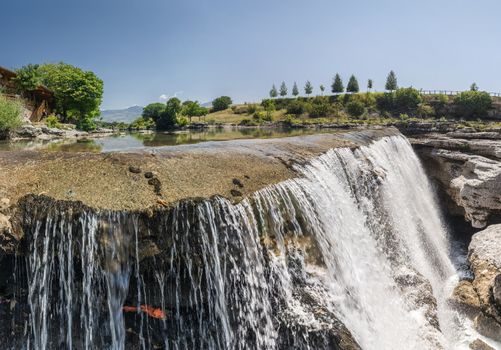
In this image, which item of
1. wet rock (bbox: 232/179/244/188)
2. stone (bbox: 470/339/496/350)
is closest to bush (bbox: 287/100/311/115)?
stone (bbox: 470/339/496/350)

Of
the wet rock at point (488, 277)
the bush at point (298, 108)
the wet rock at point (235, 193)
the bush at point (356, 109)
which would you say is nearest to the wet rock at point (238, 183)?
the wet rock at point (235, 193)

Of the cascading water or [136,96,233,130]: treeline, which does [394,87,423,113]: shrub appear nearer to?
[136,96,233,130]: treeline

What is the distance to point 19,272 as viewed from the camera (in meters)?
5.14

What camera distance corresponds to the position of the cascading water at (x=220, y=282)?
5141 millimetres

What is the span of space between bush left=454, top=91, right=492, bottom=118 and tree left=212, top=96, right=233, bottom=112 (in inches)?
2264

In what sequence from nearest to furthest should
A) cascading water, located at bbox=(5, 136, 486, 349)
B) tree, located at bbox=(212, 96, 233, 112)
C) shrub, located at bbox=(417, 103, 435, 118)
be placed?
cascading water, located at bbox=(5, 136, 486, 349)
shrub, located at bbox=(417, 103, 435, 118)
tree, located at bbox=(212, 96, 233, 112)

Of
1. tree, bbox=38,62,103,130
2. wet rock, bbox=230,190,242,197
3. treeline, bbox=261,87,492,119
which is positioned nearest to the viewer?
wet rock, bbox=230,190,242,197

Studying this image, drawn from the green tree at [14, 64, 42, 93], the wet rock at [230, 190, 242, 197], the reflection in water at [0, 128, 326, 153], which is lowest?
the wet rock at [230, 190, 242, 197]

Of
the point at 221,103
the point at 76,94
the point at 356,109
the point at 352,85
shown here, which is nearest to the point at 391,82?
the point at 352,85

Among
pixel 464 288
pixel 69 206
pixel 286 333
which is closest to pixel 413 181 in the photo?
pixel 464 288

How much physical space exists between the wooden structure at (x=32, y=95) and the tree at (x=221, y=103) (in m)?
59.4

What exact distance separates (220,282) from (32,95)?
38778mm

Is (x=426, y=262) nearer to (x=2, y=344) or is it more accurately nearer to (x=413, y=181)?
(x=413, y=181)

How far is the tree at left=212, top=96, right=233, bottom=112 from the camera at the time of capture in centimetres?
9519
